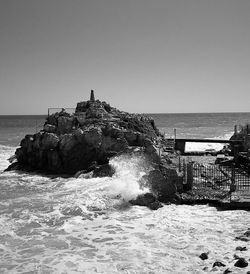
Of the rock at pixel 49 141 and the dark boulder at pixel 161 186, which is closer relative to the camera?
the dark boulder at pixel 161 186

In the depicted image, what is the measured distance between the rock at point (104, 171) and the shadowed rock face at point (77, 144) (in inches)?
64.7

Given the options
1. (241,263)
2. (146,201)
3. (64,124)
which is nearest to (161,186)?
(146,201)

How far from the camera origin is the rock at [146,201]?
17.1 m

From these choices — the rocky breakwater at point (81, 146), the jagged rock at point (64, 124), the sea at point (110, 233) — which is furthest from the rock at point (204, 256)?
the jagged rock at point (64, 124)

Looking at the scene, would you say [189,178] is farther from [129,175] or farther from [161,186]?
[129,175]

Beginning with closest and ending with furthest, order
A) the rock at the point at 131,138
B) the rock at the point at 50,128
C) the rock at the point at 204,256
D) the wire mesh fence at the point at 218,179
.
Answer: the rock at the point at 204,256
the wire mesh fence at the point at 218,179
the rock at the point at 131,138
the rock at the point at 50,128

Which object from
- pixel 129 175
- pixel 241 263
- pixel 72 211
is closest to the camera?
pixel 241 263

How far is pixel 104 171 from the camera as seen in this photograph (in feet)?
77.3

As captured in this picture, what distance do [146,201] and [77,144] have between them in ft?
37.5

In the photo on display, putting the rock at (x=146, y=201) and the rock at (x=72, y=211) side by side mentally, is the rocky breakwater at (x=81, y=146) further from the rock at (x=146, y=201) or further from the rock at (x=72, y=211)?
the rock at (x=72, y=211)

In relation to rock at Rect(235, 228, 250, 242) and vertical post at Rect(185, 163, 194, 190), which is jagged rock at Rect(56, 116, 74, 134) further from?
rock at Rect(235, 228, 250, 242)

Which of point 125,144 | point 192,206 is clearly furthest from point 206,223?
point 125,144

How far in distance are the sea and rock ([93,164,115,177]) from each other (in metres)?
2.35

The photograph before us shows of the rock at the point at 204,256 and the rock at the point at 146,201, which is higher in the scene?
the rock at the point at 146,201
